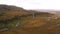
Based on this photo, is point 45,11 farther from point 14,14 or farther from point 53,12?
point 14,14

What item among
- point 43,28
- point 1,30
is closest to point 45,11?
point 43,28

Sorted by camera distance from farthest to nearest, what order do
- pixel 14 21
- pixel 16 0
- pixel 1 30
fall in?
pixel 16 0 < pixel 14 21 < pixel 1 30

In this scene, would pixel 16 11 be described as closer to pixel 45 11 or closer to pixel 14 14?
pixel 14 14

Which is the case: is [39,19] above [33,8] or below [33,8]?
below

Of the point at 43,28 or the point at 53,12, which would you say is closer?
the point at 43,28

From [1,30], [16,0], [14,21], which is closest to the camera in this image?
[1,30]

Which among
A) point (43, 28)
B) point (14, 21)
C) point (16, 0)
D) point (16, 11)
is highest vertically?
point (16, 0)
